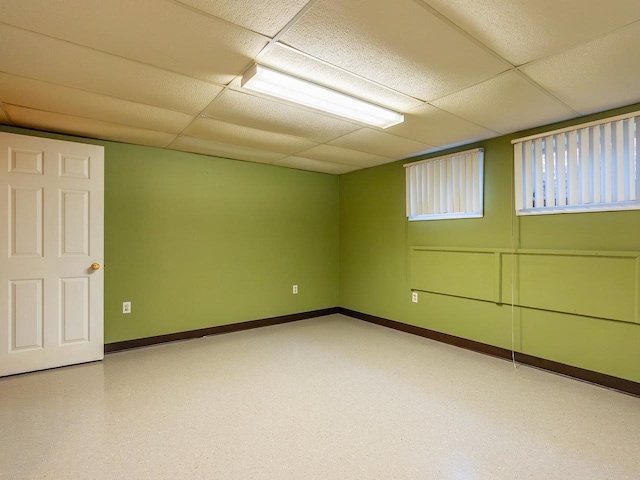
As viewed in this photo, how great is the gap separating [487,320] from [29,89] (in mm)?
4235

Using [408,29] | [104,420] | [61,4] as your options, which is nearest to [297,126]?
[408,29]

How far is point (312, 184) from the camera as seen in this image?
4898 millimetres

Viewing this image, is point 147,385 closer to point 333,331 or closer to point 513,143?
point 333,331

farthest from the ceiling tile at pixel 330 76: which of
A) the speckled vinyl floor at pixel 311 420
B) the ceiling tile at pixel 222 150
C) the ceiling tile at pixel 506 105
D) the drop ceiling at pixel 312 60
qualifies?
the speckled vinyl floor at pixel 311 420

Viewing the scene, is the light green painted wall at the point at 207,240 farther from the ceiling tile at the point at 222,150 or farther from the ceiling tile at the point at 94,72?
the ceiling tile at the point at 94,72

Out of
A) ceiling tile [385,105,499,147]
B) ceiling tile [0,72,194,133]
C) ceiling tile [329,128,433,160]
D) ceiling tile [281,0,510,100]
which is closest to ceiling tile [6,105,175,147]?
ceiling tile [0,72,194,133]

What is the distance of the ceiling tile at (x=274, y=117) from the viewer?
2422 millimetres

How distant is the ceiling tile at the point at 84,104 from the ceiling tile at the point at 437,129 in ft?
6.04

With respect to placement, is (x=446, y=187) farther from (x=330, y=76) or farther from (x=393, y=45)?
(x=393, y=45)

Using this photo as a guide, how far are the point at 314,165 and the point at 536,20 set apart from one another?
3.16m

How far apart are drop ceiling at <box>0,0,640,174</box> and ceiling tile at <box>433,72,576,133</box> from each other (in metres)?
0.01

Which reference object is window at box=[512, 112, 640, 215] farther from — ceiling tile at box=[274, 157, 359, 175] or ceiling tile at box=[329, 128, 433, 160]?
ceiling tile at box=[274, 157, 359, 175]

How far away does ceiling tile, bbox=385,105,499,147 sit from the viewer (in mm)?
2675

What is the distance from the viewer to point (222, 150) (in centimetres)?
375
